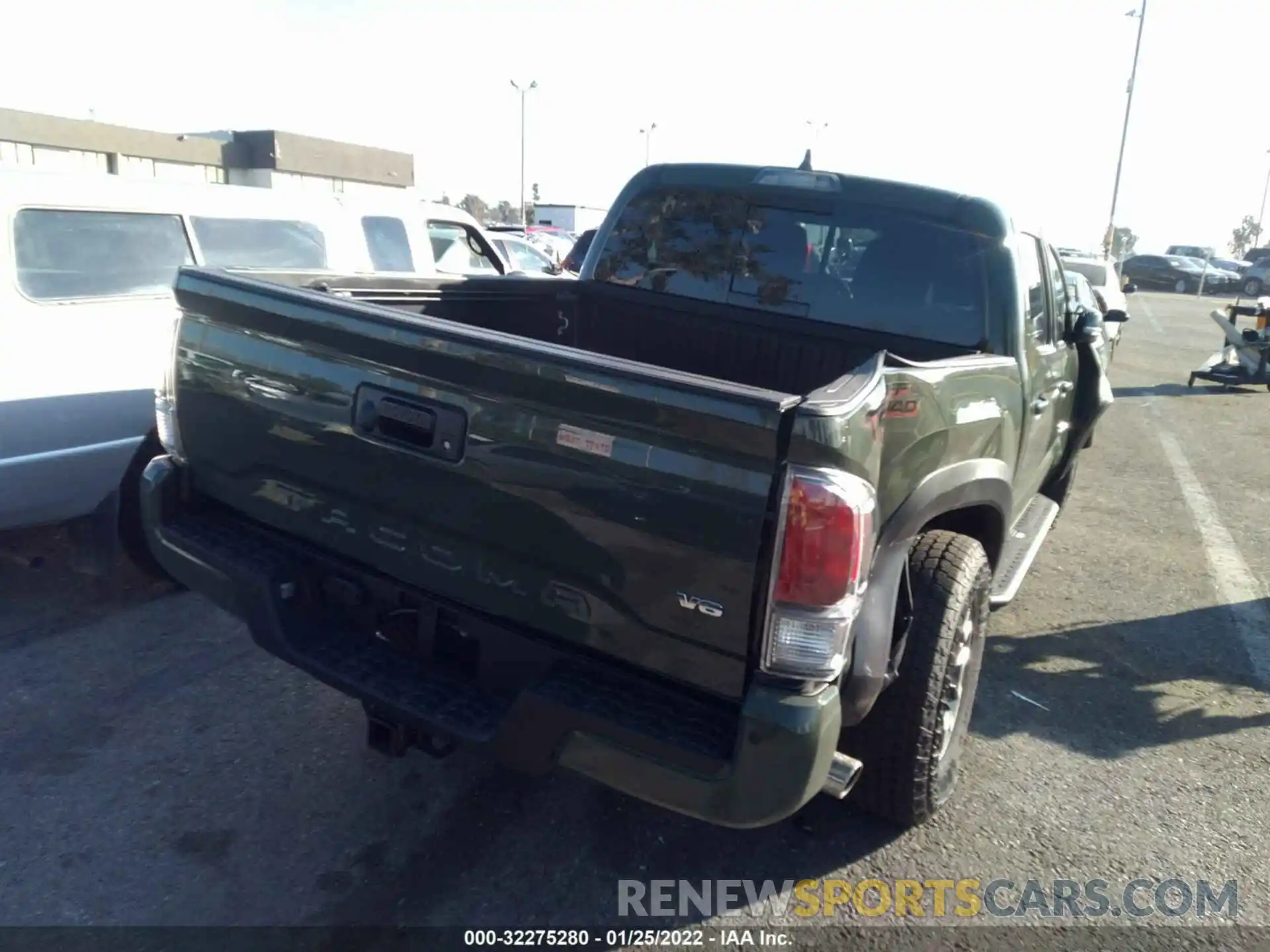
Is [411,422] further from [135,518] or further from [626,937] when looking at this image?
[135,518]

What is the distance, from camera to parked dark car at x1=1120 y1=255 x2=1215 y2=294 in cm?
3997

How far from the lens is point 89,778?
131 inches

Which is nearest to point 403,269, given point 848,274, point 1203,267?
point 848,274

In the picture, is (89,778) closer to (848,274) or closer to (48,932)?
(48,932)

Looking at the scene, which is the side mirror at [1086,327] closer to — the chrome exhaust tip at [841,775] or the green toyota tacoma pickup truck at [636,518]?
the green toyota tacoma pickup truck at [636,518]

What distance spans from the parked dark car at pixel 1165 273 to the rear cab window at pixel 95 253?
4186cm

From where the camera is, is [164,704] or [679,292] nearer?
[164,704]

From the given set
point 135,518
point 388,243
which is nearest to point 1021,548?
point 135,518

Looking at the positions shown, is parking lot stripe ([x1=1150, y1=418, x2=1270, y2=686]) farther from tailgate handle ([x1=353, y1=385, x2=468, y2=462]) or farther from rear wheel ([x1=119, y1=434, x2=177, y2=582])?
rear wheel ([x1=119, y1=434, x2=177, y2=582])

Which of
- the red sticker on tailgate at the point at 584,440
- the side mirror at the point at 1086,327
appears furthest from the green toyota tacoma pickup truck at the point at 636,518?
the side mirror at the point at 1086,327

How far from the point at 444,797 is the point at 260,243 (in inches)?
151

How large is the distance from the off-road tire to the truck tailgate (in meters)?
0.81

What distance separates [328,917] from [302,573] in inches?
38.3

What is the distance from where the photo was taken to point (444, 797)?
3344 mm
